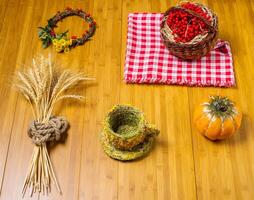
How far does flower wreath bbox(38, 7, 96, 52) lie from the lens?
1.90m

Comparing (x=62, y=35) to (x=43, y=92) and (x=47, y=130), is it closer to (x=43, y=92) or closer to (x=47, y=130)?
(x=43, y=92)

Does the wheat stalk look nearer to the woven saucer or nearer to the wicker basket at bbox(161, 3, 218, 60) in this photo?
the woven saucer

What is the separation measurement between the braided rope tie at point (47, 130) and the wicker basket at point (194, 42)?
59cm

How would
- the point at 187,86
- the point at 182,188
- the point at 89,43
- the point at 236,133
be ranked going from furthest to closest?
the point at 89,43 < the point at 187,86 < the point at 236,133 < the point at 182,188

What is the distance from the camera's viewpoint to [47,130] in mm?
1613

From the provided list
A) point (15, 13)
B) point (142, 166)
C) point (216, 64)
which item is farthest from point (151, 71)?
point (15, 13)

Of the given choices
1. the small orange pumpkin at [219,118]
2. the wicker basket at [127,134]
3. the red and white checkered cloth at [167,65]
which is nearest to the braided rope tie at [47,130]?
the wicker basket at [127,134]

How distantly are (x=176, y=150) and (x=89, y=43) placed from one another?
2.31 feet

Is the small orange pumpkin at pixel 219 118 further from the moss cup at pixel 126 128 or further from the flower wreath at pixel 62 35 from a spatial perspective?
the flower wreath at pixel 62 35

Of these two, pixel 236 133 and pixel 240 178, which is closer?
pixel 240 178

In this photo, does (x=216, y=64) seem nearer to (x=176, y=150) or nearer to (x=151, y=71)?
(x=151, y=71)

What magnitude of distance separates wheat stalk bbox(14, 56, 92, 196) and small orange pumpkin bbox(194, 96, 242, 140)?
557mm

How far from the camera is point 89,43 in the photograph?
1931 mm

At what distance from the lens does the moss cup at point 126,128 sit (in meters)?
1.49
